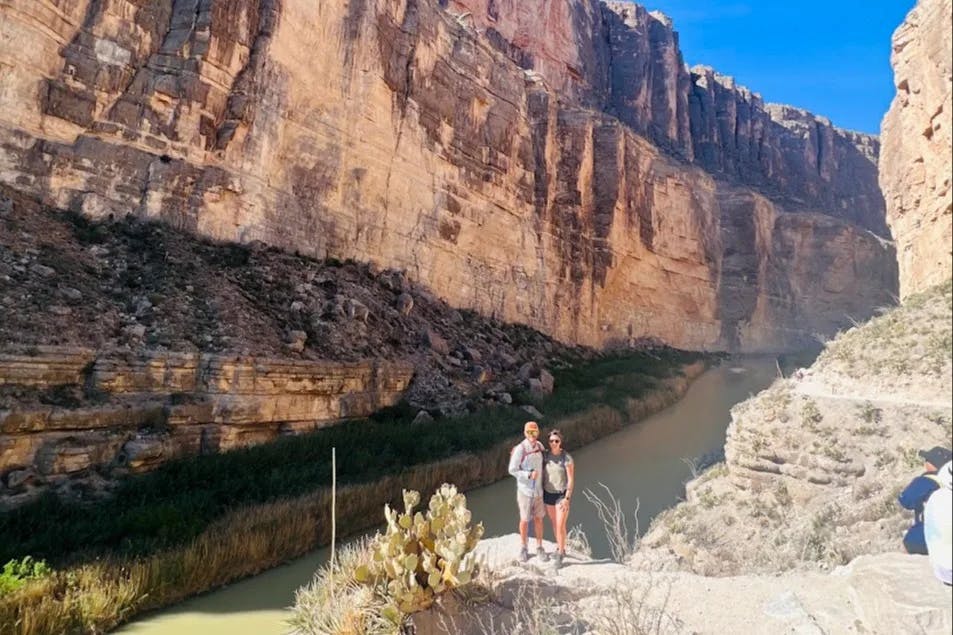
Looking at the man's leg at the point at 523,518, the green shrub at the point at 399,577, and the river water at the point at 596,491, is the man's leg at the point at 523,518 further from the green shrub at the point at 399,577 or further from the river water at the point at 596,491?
the river water at the point at 596,491

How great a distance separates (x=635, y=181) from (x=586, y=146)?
5.33m

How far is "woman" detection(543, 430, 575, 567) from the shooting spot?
631 cm

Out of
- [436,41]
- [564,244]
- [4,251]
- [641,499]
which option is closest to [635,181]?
[564,244]

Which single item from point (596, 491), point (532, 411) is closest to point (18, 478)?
point (596, 491)

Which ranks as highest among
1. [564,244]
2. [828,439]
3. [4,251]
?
[564,244]

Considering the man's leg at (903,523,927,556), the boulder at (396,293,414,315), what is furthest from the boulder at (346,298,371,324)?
the man's leg at (903,523,927,556)

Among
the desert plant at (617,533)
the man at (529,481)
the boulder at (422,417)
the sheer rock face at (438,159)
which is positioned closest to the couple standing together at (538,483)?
the man at (529,481)

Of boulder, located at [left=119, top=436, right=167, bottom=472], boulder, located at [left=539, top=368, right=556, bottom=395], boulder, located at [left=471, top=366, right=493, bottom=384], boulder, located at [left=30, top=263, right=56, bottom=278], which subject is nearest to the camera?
boulder, located at [left=119, top=436, right=167, bottom=472]

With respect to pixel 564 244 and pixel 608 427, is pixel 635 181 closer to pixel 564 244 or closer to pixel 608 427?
pixel 564 244

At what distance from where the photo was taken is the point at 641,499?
1263 centimetres

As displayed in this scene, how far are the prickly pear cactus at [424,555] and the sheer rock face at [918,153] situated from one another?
720 centimetres

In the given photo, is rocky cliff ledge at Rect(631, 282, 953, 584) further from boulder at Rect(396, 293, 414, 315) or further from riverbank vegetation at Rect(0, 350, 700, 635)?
boulder at Rect(396, 293, 414, 315)

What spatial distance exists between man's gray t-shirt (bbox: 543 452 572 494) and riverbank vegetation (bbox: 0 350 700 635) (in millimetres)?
4491

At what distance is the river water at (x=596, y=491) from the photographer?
678 cm
